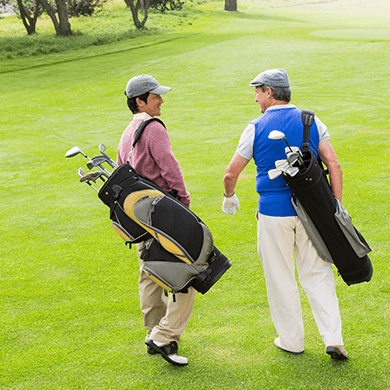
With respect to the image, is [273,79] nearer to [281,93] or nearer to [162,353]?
[281,93]

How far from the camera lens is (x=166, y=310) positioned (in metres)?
3.93

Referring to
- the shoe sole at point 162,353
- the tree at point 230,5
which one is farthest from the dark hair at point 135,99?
the tree at point 230,5

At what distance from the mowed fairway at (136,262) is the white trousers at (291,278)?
24 cm

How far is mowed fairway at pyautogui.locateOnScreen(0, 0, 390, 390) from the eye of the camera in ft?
11.8

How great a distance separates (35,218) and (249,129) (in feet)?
15.9

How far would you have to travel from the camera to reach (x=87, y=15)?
4306cm

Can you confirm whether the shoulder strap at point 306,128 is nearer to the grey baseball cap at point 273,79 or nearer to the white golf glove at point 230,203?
the grey baseball cap at point 273,79

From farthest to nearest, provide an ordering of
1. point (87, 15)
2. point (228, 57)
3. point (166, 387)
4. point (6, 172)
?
point (87, 15) → point (228, 57) → point (6, 172) → point (166, 387)

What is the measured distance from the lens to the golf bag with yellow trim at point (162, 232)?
336 centimetres

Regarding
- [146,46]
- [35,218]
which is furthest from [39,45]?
[35,218]

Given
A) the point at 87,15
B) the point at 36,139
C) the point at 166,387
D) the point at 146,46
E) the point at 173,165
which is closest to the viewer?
the point at 166,387

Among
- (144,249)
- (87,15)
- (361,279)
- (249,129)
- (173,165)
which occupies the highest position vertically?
(249,129)

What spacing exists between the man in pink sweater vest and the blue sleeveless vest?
64 centimetres

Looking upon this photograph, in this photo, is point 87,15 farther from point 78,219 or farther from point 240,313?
point 240,313
